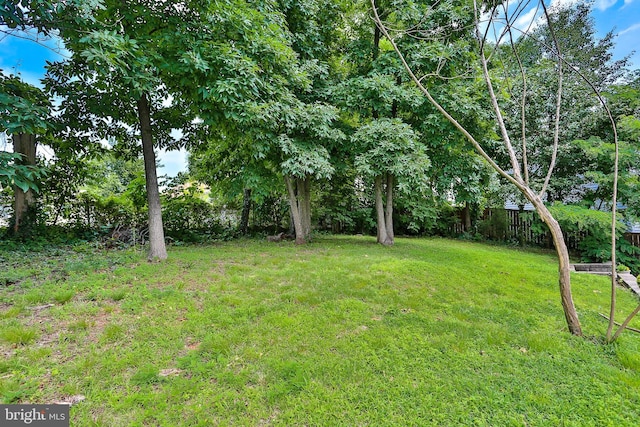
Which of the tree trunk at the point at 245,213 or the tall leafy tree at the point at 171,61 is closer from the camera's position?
the tall leafy tree at the point at 171,61

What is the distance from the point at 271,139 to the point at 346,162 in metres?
2.39

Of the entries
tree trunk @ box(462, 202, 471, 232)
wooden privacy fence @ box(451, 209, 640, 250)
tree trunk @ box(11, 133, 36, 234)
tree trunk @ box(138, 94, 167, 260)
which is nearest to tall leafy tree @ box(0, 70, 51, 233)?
tree trunk @ box(138, 94, 167, 260)

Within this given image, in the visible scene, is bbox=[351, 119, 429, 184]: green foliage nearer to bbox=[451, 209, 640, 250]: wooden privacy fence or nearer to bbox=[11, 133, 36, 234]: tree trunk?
bbox=[451, 209, 640, 250]: wooden privacy fence

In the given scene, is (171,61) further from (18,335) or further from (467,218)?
(467,218)

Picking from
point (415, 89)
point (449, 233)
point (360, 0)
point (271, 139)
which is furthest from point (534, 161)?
point (271, 139)

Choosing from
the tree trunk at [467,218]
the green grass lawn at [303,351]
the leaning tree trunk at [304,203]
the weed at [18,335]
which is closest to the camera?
the green grass lawn at [303,351]

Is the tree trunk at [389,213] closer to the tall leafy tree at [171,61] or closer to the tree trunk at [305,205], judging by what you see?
the tree trunk at [305,205]

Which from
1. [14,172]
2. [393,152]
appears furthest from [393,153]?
[14,172]

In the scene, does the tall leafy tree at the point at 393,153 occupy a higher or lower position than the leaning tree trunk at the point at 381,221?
higher

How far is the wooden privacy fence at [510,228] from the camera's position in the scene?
9.22 metres

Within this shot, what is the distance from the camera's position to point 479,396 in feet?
6.15

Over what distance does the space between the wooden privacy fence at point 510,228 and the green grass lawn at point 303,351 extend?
5.92 m

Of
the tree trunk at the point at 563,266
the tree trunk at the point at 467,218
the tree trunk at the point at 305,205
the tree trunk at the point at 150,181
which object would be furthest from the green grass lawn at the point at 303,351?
the tree trunk at the point at 467,218

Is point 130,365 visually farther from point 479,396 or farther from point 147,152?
point 147,152
